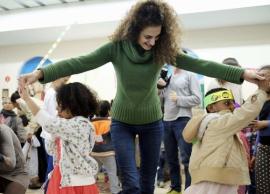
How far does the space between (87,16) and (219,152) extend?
4.51m

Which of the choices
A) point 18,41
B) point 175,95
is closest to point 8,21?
point 18,41

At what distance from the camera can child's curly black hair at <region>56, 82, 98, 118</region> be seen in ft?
6.94

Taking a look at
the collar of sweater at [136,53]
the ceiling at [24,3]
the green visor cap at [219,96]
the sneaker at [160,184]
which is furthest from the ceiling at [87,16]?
the collar of sweater at [136,53]

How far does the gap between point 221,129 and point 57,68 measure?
3.65 feet

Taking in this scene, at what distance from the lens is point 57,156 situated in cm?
208

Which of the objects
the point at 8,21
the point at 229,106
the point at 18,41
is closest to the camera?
the point at 229,106

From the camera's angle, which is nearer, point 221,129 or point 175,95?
point 221,129

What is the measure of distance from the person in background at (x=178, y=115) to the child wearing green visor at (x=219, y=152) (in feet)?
3.35

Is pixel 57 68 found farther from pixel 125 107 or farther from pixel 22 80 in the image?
pixel 125 107

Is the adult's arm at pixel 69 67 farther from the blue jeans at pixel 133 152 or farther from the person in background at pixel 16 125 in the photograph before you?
the person in background at pixel 16 125

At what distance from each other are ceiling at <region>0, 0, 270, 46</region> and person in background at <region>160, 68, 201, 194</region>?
2.30 meters

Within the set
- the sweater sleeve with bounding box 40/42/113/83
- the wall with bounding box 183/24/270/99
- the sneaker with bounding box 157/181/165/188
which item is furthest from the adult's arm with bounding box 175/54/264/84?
the wall with bounding box 183/24/270/99

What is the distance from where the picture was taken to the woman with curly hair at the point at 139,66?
6.38 feet

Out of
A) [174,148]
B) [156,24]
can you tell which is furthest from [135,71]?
[174,148]
